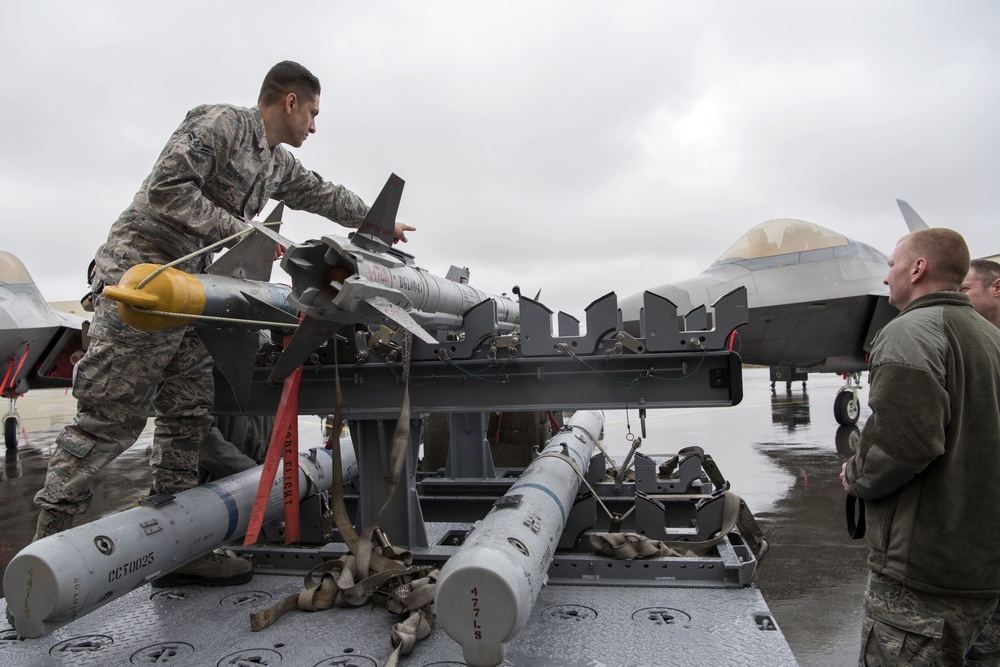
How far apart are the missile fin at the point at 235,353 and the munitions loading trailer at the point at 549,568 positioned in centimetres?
33

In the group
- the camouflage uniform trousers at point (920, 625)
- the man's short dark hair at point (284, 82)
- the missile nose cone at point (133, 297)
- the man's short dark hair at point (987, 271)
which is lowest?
the camouflage uniform trousers at point (920, 625)

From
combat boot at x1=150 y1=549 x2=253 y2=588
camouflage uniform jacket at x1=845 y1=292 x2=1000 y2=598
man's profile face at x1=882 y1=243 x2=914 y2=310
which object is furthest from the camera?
combat boot at x1=150 y1=549 x2=253 y2=588

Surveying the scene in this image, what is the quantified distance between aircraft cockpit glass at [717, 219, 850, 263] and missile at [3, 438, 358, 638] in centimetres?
878

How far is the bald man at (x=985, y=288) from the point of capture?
350cm

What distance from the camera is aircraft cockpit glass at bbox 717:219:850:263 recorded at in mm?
10367

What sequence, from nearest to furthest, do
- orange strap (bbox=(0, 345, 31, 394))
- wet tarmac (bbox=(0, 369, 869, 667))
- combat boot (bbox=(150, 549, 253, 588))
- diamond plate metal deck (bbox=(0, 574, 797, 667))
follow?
diamond plate metal deck (bbox=(0, 574, 797, 667))
combat boot (bbox=(150, 549, 253, 588))
wet tarmac (bbox=(0, 369, 869, 667))
orange strap (bbox=(0, 345, 31, 394))

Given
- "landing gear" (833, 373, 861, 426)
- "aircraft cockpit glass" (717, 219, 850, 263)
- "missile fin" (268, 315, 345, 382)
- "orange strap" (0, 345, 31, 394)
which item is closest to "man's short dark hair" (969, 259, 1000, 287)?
"missile fin" (268, 315, 345, 382)

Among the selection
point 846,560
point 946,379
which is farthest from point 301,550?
point 846,560

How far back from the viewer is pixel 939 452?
2.15m

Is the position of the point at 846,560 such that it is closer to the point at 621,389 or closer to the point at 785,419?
the point at 621,389

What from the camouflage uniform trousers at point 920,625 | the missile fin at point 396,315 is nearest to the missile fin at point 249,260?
the missile fin at point 396,315

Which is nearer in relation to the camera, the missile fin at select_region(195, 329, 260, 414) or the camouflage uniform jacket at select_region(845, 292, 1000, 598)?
the camouflage uniform jacket at select_region(845, 292, 1000, 598)

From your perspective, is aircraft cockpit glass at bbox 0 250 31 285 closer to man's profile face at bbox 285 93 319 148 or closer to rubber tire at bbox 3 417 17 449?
rubber tire at bbox 3 417 17 449

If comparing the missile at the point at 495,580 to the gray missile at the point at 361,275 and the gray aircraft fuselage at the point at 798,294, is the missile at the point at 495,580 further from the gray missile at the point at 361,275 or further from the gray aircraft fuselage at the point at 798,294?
the gray aircraft fuselage at the point at 798,294
